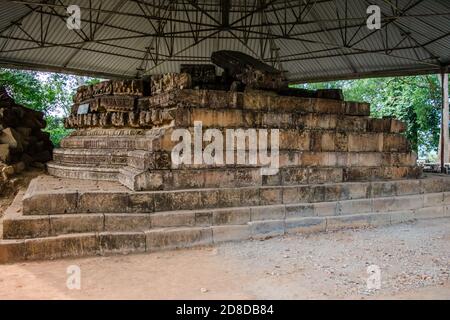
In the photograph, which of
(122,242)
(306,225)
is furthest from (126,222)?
(306,225)

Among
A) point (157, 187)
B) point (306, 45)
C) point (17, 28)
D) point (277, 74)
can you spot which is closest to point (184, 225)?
point (157, 187)

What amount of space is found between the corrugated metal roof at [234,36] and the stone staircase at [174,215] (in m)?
6.64

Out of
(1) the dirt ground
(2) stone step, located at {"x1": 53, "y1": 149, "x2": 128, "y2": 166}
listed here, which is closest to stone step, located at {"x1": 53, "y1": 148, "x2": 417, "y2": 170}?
(2) stone step, located at {"x1": 53, "y1": 149, "x2": 128, "y2": 166}

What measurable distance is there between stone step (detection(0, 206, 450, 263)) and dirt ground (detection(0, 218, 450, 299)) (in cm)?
15

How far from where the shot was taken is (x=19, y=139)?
28.9ft

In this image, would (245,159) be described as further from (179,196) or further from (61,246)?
(61,246)

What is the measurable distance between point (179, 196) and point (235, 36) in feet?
32.1

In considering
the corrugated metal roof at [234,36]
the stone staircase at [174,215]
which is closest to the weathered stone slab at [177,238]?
the stone staircase at [174,215]

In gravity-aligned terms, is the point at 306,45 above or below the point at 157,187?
above

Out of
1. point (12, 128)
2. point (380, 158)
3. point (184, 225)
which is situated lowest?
point (184, 225)
